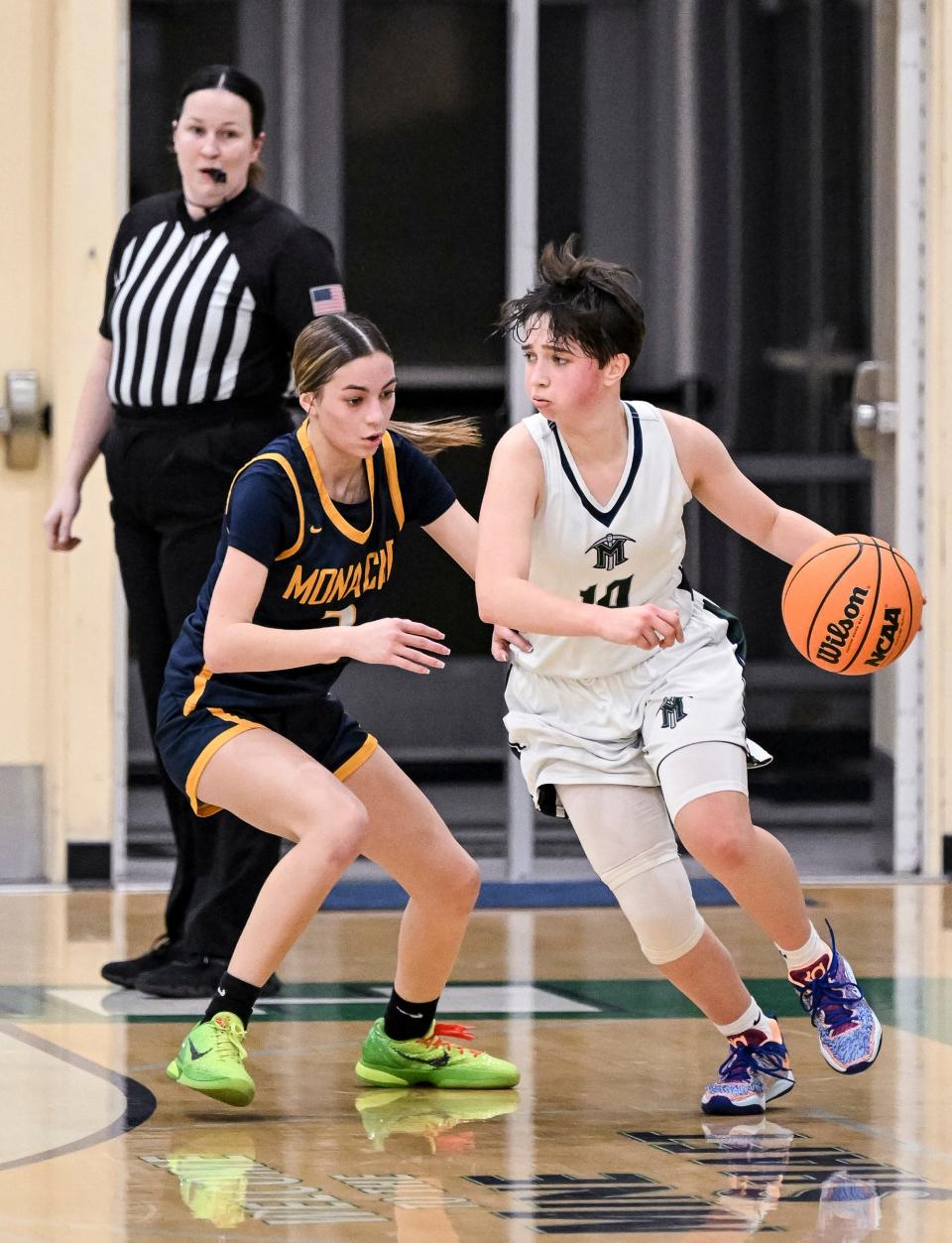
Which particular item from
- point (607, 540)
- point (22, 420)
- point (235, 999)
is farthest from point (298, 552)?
point (22, 420)

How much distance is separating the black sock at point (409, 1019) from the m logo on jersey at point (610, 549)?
29.4 inches

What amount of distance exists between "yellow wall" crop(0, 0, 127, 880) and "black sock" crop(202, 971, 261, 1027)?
7.89 feet

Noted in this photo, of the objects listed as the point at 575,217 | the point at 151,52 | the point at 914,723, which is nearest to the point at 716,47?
the point at 575,217

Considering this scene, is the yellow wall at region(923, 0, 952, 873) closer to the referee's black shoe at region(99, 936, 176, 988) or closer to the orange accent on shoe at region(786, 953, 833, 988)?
the referee's black shoe at region(99, 936, 176, 988)

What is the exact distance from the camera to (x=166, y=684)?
3.55m

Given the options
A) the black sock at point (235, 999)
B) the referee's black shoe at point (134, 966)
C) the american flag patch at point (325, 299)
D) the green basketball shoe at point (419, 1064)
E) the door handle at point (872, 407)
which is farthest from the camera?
the door handle at point (872, 407)

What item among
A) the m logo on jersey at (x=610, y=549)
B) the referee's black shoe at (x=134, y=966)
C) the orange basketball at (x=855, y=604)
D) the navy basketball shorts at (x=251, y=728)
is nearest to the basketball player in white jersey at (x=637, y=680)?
the m logo on jersey at (x=610, y=549)

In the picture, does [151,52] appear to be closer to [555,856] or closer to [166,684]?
[555,856]

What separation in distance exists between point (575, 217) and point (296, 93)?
1.02 metres

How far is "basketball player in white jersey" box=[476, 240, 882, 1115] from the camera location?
3309 millimetres

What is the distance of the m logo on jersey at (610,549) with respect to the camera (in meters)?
3.40

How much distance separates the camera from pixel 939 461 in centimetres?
588

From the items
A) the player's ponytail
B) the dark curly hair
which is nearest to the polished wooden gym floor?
the player's ponytail

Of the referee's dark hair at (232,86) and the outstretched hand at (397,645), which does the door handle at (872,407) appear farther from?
the outstretched hand at (397,645)
